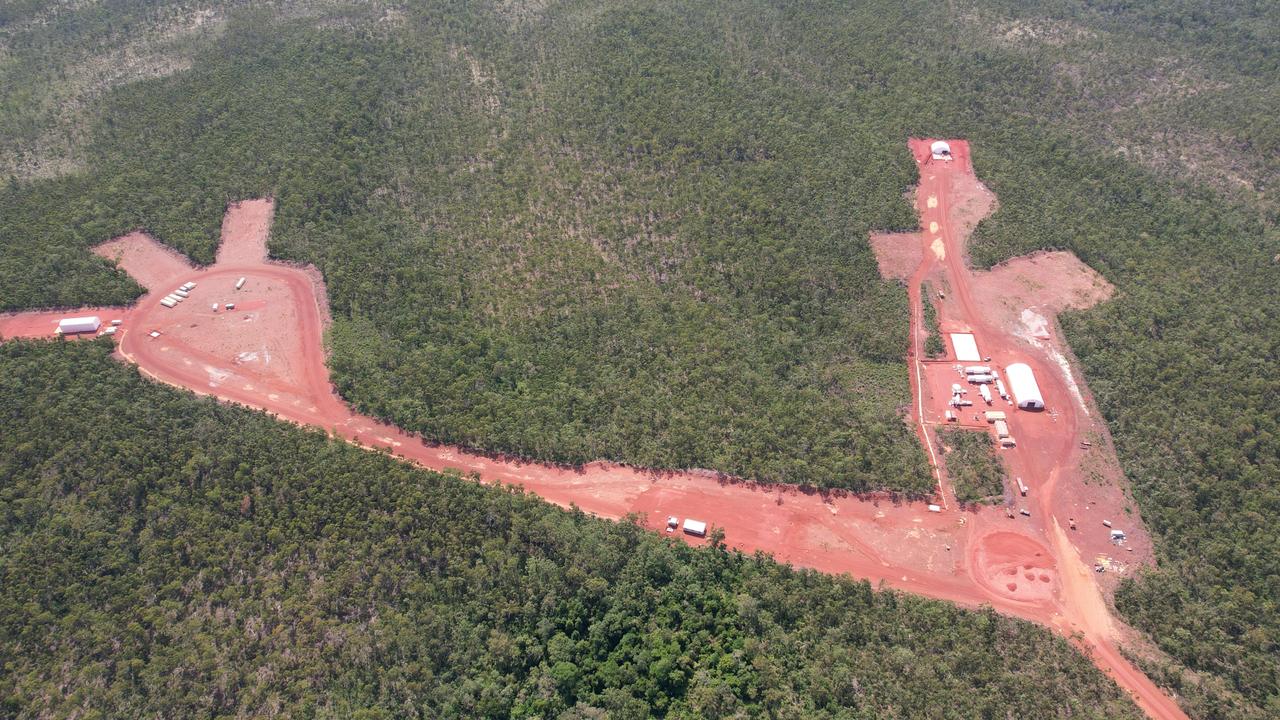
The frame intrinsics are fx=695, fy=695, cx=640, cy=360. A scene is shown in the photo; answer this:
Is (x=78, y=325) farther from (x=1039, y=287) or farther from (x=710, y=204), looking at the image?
(x=1039, y=287)

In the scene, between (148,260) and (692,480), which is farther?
(148,260)

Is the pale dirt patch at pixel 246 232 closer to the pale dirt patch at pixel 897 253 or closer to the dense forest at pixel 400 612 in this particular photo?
the dense forest at pixel 400 612

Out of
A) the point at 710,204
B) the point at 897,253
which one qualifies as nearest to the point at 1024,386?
the point at 897,253

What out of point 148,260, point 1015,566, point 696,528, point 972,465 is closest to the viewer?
point 1015,566

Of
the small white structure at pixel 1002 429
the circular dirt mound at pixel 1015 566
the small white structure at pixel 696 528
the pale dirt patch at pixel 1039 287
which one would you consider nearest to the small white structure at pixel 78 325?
the small white structure at pixel 696 528

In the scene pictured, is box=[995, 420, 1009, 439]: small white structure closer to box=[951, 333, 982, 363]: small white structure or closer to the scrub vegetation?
the scrub vegetation

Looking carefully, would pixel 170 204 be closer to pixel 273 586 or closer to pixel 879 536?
pixel 273 586
